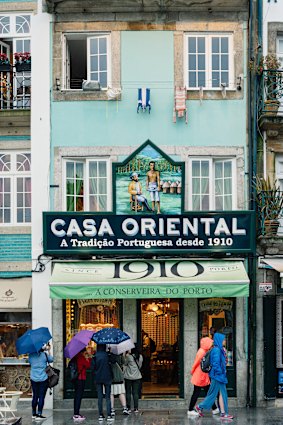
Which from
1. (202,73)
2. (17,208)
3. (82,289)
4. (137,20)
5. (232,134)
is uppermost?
(137,20)

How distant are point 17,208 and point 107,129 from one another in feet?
9.41

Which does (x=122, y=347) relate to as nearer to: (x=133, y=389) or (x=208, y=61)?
(x=133, y=389)

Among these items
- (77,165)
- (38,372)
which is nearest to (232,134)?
(77,165)

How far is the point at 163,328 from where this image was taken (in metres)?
18.9

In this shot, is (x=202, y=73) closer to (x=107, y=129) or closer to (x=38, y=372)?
(x=107, y=129)

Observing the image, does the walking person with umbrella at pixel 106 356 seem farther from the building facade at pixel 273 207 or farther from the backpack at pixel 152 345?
the building facade at pixel 273 207

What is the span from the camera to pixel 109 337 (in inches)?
629

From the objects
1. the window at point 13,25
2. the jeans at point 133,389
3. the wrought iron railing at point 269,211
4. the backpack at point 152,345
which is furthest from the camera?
the backpack at point 152,345

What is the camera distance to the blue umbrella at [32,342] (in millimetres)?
15789

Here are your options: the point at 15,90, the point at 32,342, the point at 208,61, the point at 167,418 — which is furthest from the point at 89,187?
the point at 167,418

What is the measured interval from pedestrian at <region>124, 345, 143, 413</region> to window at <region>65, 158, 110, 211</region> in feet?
11.3

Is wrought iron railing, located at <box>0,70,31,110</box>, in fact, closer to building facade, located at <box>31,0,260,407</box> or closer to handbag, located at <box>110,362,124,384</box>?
building facade, located at <box>31,0,260,407</box>

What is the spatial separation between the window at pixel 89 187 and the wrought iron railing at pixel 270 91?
379 centimetres

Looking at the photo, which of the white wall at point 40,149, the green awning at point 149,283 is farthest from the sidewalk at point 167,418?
the green awning at point 149,283
